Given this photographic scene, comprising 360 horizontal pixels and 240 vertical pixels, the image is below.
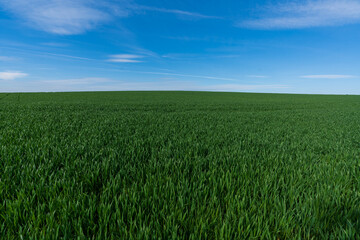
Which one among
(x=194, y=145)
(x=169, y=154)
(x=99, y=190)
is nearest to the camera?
(x=99, y=190)

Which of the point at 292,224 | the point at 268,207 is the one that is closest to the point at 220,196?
the point at 268,207

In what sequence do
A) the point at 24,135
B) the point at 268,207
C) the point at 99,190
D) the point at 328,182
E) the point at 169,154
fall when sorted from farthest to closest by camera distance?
the point at 24,135 → the point at 169,154 → the point at 328,182 → the point at 99,190 → the point at 268,207

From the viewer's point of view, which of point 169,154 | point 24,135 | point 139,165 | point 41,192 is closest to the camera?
point 41,192

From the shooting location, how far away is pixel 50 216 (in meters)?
1.90

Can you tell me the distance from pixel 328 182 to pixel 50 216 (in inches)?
151

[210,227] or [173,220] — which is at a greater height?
[173,220]

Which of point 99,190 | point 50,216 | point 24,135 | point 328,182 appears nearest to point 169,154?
point 99,190

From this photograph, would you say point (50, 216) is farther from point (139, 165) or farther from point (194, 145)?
point (194, 145)

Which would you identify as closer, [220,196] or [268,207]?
[268,207]

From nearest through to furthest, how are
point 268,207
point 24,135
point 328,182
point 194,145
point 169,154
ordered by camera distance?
1. point 268,207
2. point 328,182
3. point 169,154
4. point 194,145
5. point 24,135

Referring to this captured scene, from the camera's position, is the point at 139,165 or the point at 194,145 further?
the point at 194,145

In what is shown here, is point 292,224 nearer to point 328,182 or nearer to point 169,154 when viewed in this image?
point 328,182

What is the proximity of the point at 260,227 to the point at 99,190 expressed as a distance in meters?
2.17

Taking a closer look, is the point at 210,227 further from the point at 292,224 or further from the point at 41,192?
the point at 41,192
